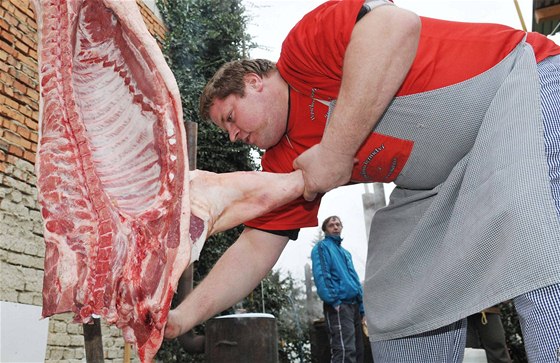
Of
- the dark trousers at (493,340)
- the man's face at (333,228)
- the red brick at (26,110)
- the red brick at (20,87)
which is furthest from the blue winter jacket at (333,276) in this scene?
the red brick at (20,87)

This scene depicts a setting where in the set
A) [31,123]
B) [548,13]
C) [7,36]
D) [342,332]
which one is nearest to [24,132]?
[31,123]

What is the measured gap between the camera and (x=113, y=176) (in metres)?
1.39

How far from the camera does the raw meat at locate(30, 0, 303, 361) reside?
4.05ft

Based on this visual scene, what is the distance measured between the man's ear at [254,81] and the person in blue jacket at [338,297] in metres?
3.76

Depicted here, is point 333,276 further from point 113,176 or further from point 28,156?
point 113,176

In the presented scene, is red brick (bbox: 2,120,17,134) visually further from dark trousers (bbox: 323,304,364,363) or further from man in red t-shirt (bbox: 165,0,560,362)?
dark trousers (bbox: 323,304,364,363)

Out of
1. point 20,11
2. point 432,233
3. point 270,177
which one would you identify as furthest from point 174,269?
point 20,11

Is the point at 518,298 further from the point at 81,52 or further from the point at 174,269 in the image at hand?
the point at 81,52

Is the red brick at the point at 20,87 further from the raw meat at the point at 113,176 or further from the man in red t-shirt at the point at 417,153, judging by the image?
the raw meat at the point at 113,176

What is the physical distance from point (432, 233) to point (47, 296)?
1210 mm

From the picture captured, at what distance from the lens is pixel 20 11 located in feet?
16.2

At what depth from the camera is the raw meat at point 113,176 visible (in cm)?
123

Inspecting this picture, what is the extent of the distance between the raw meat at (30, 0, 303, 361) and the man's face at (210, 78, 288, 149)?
2.23ft

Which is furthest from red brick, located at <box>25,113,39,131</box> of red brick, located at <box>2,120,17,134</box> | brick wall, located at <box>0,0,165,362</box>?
red brick, located at <box>2,120,17,134</box>
